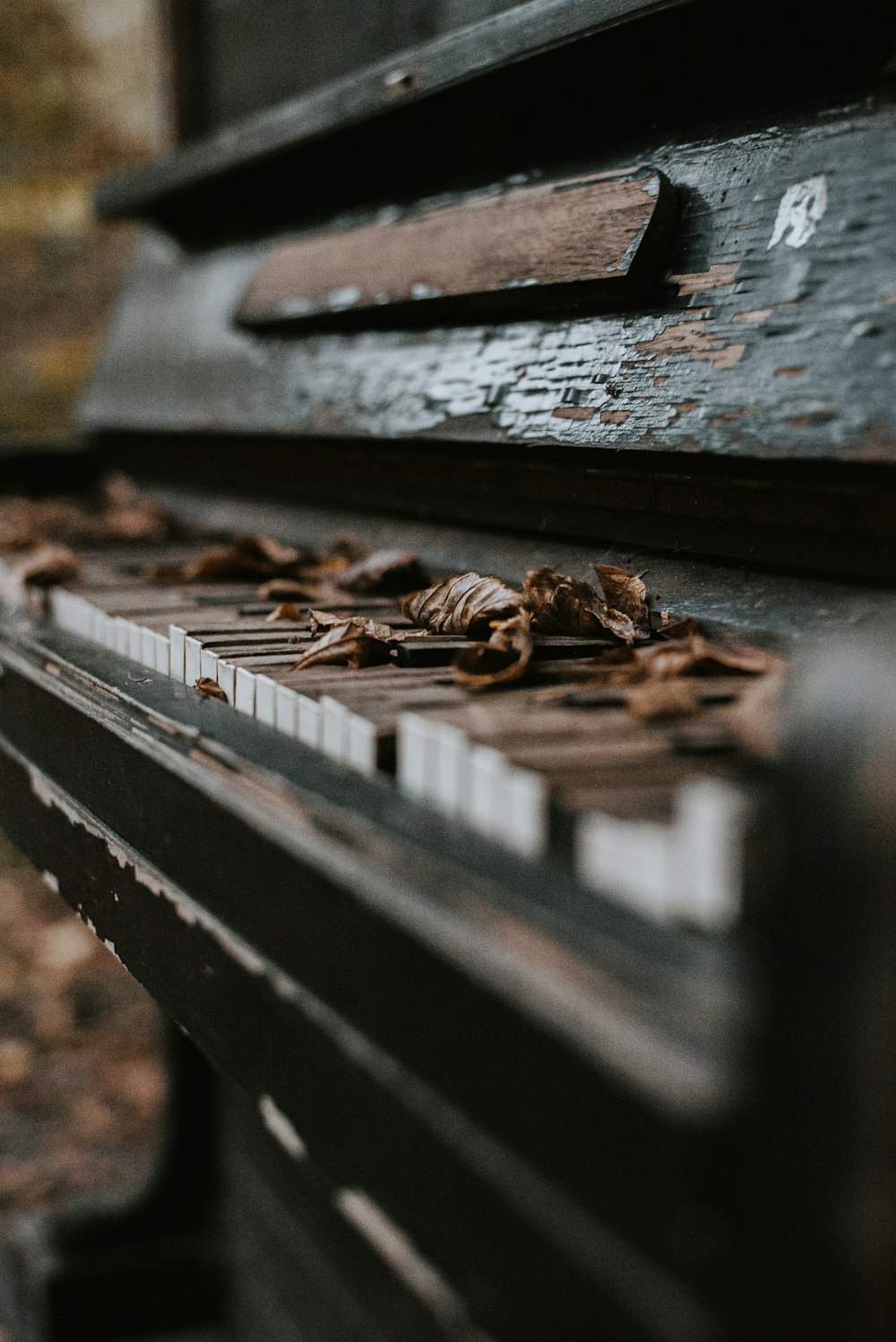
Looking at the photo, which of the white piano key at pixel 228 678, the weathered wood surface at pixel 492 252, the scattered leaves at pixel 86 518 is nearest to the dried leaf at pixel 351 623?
the white piano key at pixel 228 678

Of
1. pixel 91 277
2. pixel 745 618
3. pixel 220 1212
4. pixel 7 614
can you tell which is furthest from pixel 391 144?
pixel 91 277

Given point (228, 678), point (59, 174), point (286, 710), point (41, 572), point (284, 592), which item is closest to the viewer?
point (286, 710)

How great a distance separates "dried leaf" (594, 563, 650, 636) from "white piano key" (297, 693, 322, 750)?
0.38 metres

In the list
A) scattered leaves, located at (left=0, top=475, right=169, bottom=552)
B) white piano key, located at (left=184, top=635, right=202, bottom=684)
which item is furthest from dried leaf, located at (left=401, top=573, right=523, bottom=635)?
scattered leaves, located at (left=0, top=475, right=169, bottom=552)

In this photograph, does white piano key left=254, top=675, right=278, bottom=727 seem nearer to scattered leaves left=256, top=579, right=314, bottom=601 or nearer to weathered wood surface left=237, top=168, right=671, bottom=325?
scattered leaves left=256, top=579, right=314, bottom=601

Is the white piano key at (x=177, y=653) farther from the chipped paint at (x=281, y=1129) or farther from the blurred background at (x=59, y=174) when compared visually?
the blurred background at (x=59, y=174)

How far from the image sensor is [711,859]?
510 mm

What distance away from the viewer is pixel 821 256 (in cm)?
99

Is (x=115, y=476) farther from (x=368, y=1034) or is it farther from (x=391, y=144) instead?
Result: (x=368, y=1034)

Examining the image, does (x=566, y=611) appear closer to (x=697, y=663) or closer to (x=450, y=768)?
(x=697, y=663)

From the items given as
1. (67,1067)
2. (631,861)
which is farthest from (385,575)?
(67,1067)

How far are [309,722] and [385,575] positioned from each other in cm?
61

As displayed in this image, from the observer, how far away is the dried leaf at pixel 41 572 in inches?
58.4

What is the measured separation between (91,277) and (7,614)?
14.7 ft
